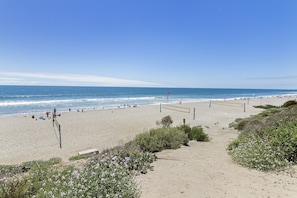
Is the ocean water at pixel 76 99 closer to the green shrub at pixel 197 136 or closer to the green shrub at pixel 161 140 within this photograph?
the green shrub at pixel 197 136

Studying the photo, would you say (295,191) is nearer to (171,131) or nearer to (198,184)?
(198,184)

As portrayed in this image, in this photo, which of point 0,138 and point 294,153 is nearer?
point 294,153

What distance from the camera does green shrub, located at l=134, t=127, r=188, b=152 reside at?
636cm

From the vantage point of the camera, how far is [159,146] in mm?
6391

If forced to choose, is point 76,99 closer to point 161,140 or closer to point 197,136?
point 197,136

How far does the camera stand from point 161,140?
6.68 metres

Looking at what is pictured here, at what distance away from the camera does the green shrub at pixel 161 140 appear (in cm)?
636

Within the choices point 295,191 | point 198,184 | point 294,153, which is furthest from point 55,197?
point 294,153

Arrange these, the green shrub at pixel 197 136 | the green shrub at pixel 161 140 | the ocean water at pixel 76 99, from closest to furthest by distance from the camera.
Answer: the green shrub at pixel 161 140 → the green shrub at pixel 197 136 → the ocean water at pixel 76 99

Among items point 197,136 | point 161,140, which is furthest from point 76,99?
point 161,140

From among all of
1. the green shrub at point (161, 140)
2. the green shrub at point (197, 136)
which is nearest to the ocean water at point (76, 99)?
the green shrub at point (197, 136)

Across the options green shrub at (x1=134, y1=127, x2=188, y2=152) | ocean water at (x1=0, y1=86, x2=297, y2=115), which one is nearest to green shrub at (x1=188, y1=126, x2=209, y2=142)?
green shrub at (x1=134, y1=127, x2=188, y2=152)

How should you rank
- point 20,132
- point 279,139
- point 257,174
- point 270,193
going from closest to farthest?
point 270,193 < point 257,174 < point 279,139 < point 20,132

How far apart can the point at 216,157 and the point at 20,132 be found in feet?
47.6
